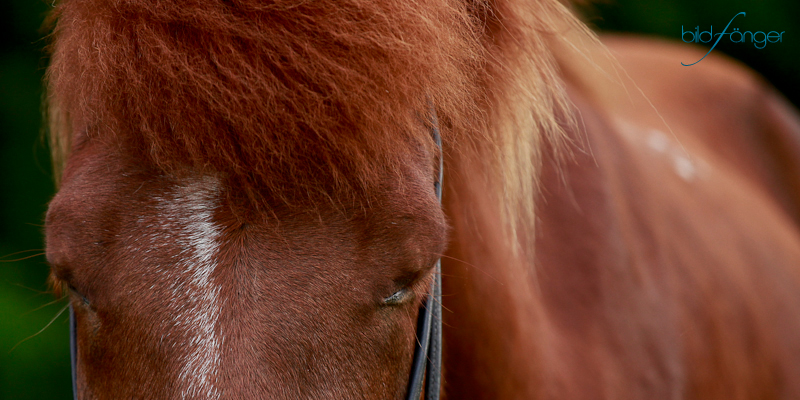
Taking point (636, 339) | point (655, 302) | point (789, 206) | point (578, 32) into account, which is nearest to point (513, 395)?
point (636, 339)

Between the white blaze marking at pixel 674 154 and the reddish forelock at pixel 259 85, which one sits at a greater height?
the reddish forelock at pixel 259 85

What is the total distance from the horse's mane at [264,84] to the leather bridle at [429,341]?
11 centimetres

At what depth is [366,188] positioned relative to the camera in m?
0.72

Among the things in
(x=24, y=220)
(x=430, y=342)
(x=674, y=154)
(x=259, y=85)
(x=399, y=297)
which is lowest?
(x=24, y=220)

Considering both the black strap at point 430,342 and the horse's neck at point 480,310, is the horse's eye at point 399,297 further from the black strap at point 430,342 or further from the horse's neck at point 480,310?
the horse's neck at point 480,310

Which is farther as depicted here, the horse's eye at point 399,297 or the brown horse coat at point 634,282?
the brown horse coat at point 634,282

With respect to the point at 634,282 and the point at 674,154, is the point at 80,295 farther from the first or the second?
the point at 674,154

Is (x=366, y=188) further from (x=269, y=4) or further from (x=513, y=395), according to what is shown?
(x=513, y=395)

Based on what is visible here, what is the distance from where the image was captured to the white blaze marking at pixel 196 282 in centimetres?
64

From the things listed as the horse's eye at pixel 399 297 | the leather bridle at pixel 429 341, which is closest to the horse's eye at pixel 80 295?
the leather bridle at pixel 429 341

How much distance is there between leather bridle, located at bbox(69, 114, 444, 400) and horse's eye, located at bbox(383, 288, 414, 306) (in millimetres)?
75

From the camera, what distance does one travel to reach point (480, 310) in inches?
42.2

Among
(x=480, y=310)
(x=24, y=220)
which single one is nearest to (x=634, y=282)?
(x=480, y=310)

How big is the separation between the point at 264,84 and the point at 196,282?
9.1 inches
